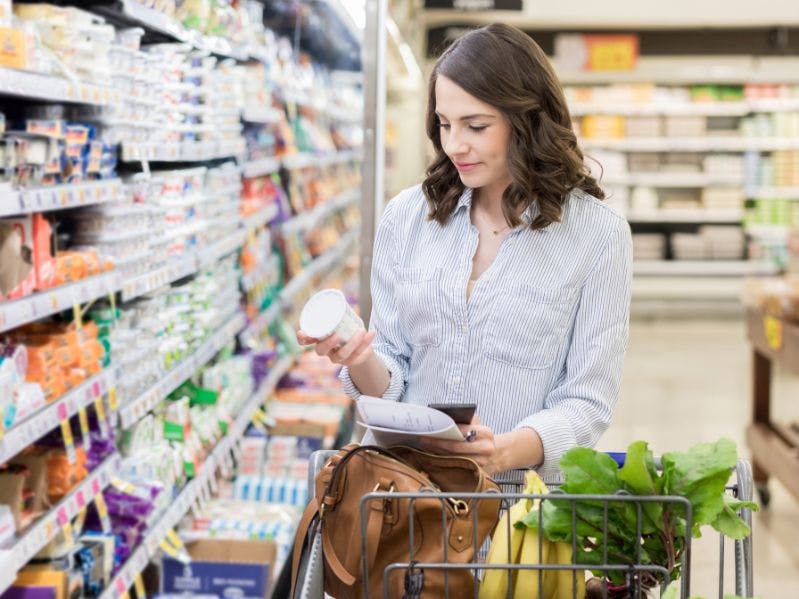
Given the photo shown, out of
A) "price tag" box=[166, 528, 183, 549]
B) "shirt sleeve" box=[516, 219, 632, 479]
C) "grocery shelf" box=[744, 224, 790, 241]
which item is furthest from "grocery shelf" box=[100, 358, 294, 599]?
"grocery shelf" box=[744, 224, 790, 241]

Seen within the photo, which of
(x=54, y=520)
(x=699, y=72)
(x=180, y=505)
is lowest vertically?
(x=180, y=505)

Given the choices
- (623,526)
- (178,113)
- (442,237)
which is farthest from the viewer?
(178,113)

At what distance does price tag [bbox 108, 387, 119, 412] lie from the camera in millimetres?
2961

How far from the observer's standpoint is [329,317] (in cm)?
182

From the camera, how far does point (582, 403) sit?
80.4 inches

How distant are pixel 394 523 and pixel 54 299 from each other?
1.24m

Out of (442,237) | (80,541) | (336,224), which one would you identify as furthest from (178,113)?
(336,224)

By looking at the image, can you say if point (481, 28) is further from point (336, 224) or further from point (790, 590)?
point (336, 224)

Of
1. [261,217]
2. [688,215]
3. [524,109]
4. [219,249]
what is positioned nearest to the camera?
Answer: [524,109]

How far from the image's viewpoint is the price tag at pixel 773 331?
5.34 metres

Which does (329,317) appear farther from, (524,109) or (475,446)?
(524,109)

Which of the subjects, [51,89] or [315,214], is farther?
[315,214]

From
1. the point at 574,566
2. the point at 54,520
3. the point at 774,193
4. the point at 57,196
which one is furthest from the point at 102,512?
the point at 774,193

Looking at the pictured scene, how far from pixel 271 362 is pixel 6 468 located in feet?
9.02
